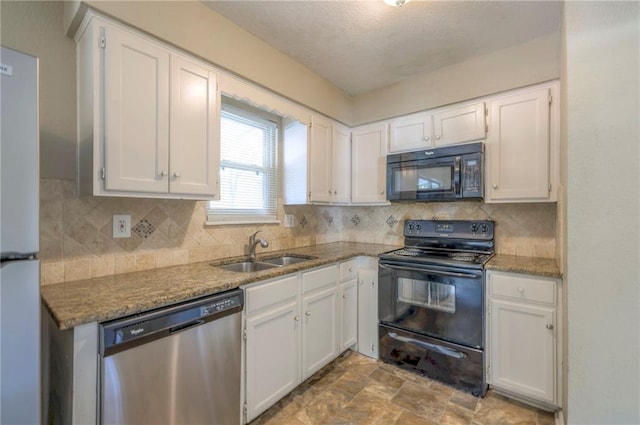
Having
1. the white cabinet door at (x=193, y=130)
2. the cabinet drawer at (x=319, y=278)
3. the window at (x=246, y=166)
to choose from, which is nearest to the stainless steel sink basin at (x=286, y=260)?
the cabinet drawer at (x=319, y=278)

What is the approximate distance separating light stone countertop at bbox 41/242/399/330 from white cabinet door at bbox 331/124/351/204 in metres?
1.15

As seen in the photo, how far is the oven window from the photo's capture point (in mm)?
2078

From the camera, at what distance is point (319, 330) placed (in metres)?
2.14

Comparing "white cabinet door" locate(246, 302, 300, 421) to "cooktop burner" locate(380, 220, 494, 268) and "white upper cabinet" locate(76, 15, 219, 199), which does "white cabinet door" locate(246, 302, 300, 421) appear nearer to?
"white upper cabinet" locate(76, 15, 219, 199)

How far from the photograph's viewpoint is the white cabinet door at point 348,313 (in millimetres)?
2381

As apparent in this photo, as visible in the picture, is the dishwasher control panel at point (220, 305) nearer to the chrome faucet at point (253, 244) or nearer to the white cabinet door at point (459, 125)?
the chrome faucet at point (253, 244)

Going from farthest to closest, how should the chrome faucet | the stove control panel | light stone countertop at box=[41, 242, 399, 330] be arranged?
the stove control panel
the chrome faucet
light stone countertop at box=[41, 242, 399, 330]

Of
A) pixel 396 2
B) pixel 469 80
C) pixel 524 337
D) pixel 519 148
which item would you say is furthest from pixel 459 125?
pixel 524 337

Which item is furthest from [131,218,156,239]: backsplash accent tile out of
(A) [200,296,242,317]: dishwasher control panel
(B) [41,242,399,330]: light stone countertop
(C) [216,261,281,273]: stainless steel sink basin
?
(A) [200,296,242,317]: dishwasher control panel

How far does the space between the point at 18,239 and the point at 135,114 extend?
827 millimetres

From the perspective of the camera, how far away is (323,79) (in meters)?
2.66

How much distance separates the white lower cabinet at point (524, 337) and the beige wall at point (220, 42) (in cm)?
206

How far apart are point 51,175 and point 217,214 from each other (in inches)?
37.7

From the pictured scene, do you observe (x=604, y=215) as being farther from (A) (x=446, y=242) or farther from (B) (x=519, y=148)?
(A) (x=446, y=242)
